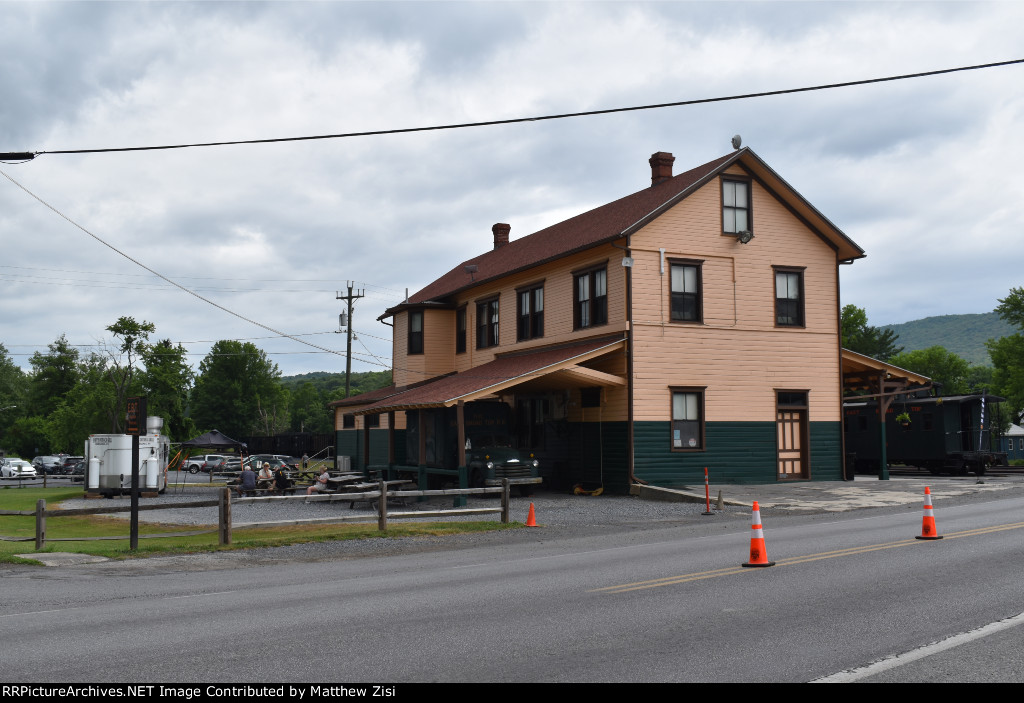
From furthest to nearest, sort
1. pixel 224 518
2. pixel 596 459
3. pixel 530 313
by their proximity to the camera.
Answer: pixel 530 313 → pixel 596 459 → pixel 224 518

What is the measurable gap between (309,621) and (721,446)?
69.3 ft

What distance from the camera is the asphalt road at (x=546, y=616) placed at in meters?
6.60

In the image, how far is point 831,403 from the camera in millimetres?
30156

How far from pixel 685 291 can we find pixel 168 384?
2791 inches

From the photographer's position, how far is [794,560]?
12320 mm

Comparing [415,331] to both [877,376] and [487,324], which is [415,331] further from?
[877,376]

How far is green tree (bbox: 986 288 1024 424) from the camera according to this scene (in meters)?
79.6

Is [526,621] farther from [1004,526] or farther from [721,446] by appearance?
[721,446]

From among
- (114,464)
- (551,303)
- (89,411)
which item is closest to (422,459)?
(551,303)

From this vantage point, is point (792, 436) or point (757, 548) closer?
point (757, 548)

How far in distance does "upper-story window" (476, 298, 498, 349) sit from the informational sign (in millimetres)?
19192

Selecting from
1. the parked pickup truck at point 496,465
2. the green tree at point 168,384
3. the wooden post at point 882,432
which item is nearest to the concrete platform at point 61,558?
the parked pickup truck at point 496,465

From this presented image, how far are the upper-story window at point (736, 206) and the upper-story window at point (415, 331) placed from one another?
48.1ft
